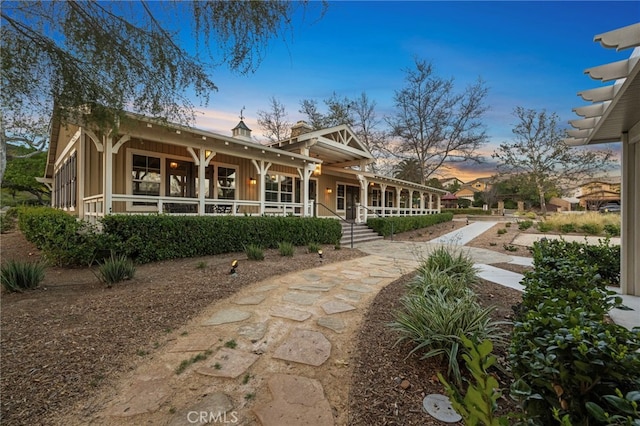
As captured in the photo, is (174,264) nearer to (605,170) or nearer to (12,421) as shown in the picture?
(12,421)

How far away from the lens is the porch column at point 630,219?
4.09 meters

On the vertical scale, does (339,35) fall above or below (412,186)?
above

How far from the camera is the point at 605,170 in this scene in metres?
21.0

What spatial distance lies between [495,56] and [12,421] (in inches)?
473

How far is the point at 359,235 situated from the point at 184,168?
7254mm

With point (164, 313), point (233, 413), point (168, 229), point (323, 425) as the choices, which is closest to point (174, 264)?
point (168, 229)

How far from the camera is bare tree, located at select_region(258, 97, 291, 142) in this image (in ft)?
77.6

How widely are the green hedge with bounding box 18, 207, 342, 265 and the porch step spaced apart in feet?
10.7

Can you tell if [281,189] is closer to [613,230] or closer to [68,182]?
[68,182]

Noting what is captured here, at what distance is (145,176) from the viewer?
8.62m

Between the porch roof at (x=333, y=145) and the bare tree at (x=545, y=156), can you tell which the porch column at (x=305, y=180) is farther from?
the bare tree at (x=545, y=156)

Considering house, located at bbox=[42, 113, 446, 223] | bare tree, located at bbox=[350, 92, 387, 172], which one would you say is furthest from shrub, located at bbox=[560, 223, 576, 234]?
bare tree, located at bbox=[350, 92, 387, 172]

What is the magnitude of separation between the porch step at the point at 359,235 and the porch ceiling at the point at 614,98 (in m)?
7.48

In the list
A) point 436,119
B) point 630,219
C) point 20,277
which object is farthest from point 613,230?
point 20,277
